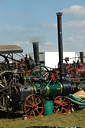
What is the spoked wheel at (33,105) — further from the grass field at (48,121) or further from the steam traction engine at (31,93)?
the grass field at (48,121)

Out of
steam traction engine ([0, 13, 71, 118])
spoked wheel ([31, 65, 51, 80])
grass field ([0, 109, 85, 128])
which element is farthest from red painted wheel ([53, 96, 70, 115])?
spoked wheel ([31, 65, 51, 80])

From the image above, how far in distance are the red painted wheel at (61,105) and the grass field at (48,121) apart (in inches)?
10.2

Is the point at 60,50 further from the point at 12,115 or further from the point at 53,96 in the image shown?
the point at 12,115

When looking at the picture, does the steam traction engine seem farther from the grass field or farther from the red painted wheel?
the grass field

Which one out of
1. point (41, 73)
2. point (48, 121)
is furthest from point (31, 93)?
point (41, 73)

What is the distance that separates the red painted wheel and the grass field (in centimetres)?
26

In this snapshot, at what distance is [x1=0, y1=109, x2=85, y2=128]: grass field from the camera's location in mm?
5445

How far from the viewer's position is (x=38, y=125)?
17.7ft

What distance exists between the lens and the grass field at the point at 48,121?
5.45 m

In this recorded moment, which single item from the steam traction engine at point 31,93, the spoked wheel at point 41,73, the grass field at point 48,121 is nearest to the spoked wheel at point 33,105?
the steam traction engine at point 31,93

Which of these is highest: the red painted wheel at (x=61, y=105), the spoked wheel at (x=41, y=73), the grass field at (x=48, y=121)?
the spoked wheel at (x=41, y=73)

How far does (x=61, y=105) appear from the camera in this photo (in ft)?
22.8

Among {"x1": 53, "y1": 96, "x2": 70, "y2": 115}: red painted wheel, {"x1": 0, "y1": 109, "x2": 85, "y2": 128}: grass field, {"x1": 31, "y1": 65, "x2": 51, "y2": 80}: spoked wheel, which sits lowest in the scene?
{"x1": 0, "y1": 109, "x2": 85, "y2": 128}: grass field

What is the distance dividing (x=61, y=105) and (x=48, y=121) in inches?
45.9
